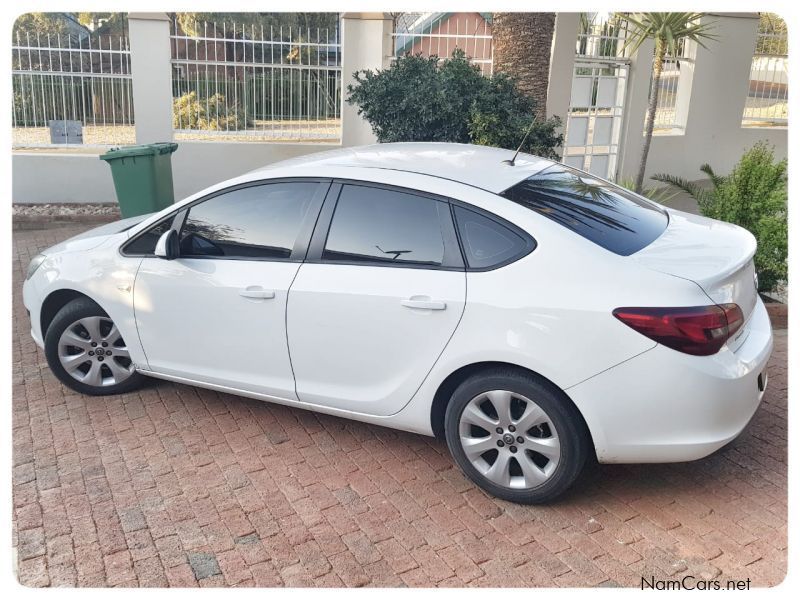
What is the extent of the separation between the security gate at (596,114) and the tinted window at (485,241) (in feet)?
32.0

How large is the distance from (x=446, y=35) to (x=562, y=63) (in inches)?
75.6

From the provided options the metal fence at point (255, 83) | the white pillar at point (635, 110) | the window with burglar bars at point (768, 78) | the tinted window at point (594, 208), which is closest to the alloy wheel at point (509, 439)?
the tinted window at point (594, 208)

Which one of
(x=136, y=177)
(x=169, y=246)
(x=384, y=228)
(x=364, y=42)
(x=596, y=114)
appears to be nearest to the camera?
(x=384, y=228)

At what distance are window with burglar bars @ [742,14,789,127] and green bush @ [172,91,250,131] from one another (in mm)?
9826

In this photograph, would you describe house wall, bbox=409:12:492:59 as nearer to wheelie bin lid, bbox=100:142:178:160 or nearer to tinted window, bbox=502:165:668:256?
wheelie bin lid, bbox=100:142:178:160

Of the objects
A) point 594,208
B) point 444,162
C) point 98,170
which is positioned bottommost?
point 98,170

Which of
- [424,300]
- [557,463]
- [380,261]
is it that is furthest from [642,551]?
[380,261]

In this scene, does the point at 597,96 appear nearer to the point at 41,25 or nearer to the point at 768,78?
the point at 768,78

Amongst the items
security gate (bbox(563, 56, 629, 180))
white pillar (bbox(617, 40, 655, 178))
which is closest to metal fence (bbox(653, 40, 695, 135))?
white pillar (bbox(617, 40, 655, 178))

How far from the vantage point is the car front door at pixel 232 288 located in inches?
171

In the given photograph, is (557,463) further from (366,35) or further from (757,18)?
(757,18)

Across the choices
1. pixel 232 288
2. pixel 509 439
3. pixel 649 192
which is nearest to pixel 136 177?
pixel 232 288

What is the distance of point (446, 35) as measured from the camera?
12.2 m

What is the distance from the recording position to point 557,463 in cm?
374
